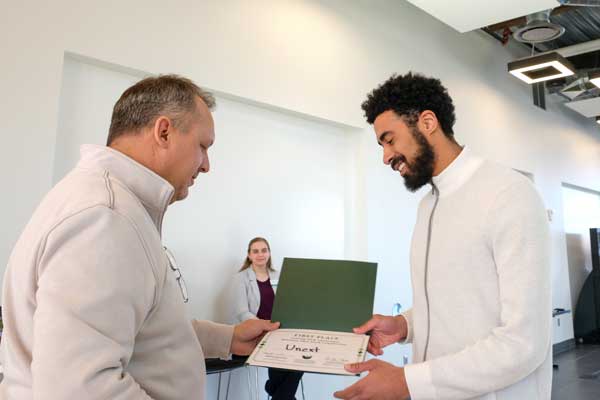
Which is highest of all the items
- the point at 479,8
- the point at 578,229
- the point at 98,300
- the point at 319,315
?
the point at 479,8

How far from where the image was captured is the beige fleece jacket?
2.19ft

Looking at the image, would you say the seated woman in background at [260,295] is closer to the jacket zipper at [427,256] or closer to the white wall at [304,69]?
the white wall at [304,69]

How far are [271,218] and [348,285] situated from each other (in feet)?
7.77

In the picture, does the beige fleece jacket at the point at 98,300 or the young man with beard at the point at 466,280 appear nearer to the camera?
the beige fleece jacket at the point at 98,300

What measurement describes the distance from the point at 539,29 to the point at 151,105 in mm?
4771

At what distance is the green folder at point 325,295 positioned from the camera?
1.46m

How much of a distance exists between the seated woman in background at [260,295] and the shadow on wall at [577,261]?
663cm

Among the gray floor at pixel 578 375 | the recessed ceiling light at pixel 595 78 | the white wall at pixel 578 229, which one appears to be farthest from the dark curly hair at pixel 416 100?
the white wall at pixel 578 229

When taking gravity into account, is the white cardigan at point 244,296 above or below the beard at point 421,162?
below

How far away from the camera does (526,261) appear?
3.56 ft

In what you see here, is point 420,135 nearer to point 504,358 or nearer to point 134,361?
point 504,358

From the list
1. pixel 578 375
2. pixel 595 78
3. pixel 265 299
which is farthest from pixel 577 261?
pixel 265 299

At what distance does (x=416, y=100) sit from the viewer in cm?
148

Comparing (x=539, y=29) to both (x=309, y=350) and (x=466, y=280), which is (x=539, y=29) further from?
(x=309, y=350)
